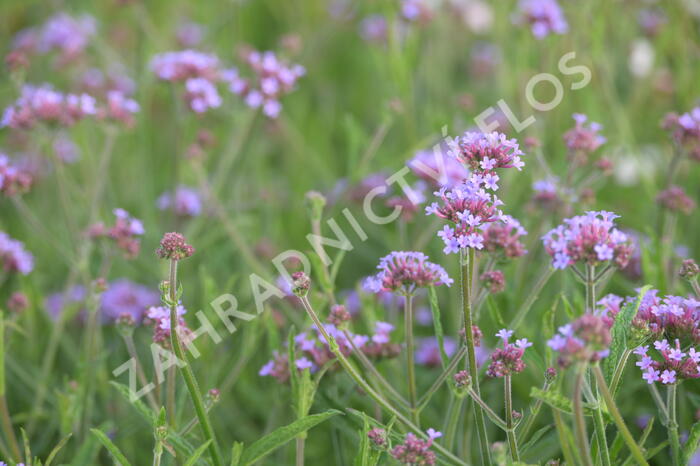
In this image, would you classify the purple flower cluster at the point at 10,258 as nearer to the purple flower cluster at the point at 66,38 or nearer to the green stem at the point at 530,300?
the purple flower cluster at the point at 66,38

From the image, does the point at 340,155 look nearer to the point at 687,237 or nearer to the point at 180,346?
the point at 687,237

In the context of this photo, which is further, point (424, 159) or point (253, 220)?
point (253, 220)

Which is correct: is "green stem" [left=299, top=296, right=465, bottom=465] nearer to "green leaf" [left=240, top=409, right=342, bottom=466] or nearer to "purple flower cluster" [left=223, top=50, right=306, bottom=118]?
"green leaf" [left=240, top=409, right=342, bottom=466]

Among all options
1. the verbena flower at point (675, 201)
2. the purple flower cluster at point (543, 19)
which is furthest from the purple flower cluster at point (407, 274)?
the purple flower cluster at point (543, 19)

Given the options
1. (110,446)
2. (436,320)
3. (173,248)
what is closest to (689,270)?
(436,320)

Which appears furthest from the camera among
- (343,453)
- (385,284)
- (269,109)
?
(269,109)

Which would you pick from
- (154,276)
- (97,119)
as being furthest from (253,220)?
(97,119)

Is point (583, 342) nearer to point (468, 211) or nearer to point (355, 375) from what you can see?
point (468, 211)
